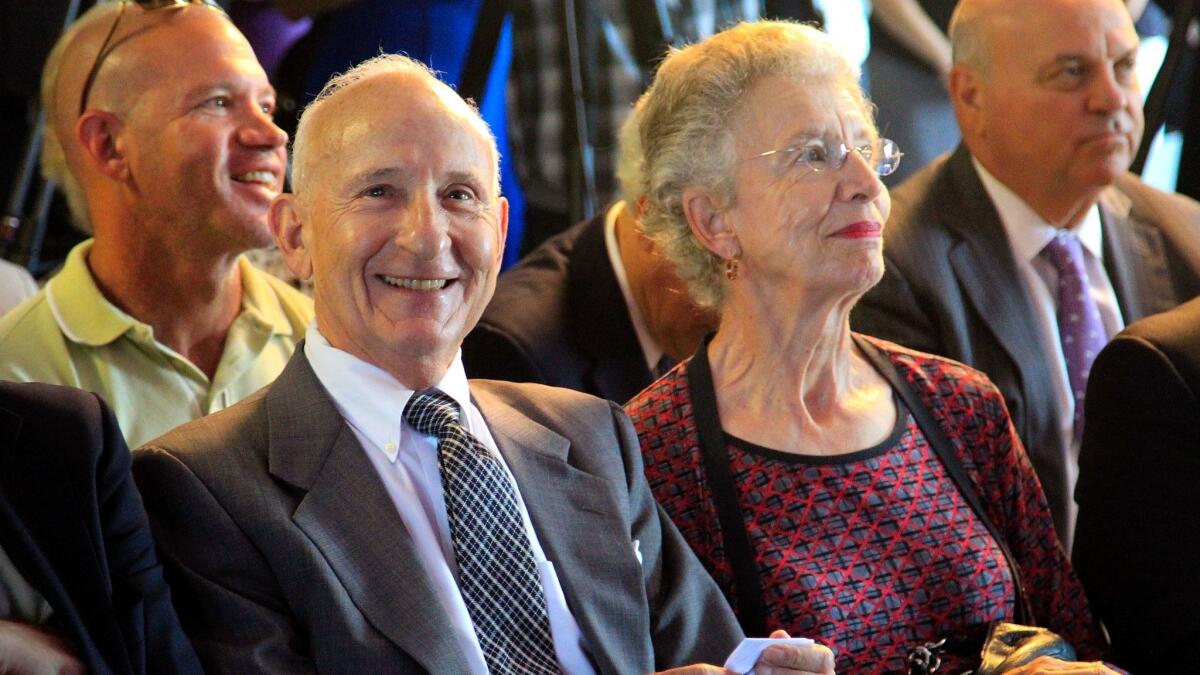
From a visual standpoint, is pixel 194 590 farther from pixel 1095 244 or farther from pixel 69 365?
pixel 1095 244

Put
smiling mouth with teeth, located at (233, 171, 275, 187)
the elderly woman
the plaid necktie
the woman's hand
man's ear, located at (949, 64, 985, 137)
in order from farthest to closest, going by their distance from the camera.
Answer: man's ear, located at (949, 64, 985, 137), the plaid necktie, smiling mouth with teeth, located at (233, 171, 275, 187), the elderly woman, the woman's hand

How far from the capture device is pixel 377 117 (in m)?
1.96

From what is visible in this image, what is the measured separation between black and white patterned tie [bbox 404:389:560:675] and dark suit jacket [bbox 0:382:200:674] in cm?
35

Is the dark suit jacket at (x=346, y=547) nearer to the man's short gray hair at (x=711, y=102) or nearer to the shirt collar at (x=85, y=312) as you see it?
the man's short gray hair at (x=711, y=102)

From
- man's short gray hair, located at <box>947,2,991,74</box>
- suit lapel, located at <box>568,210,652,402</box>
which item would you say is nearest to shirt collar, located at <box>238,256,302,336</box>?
suit lapel, located at <box>568,210,652,402</box>

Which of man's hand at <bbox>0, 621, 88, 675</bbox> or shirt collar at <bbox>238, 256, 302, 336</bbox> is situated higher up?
man's hand at <bbox>0, 621, 88, 675</bbox>

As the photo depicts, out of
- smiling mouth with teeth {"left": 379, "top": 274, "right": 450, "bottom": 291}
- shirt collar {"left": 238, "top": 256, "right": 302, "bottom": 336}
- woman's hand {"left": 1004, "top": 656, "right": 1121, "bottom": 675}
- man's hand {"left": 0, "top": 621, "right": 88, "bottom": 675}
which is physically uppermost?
smiling mouth with teeth {"left": 379, "top": 274, "right": 450, "bottom": 291}

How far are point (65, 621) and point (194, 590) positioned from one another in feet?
0.54

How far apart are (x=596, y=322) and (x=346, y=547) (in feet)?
4.23

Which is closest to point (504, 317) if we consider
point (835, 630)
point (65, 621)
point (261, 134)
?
point (261, 134)

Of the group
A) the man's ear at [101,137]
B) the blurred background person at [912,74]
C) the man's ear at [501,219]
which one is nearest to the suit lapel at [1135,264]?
the blurred background person at [912,74]

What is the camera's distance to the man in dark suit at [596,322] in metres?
2.96

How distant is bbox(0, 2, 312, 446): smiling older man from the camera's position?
2.70 meters

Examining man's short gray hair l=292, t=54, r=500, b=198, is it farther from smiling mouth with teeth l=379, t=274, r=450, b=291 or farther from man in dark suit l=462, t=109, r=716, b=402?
man in dark suit l=462, t=109, r=716, b=402
